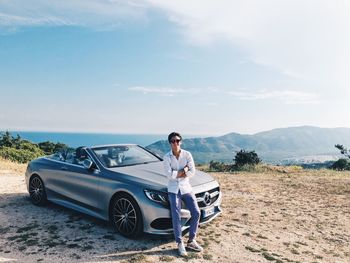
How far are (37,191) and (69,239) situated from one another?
8.96 ft

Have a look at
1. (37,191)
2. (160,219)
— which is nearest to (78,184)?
(37,191)

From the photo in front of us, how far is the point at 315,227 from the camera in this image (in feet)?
25.5

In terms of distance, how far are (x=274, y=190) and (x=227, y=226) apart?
5.44m

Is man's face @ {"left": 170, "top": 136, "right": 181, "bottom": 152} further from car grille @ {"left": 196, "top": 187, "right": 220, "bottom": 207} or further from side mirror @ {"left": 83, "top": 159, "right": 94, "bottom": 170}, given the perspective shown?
side mirror @ {"left": 83, "top": 159, "right": 94, "bottom": 170}

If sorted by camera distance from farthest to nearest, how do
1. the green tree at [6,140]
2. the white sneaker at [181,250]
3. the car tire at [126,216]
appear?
the green tree at [6,140] < the car tire at [126,216] < the white sneaker at [181,250]

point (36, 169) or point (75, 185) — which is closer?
point (75, 185)

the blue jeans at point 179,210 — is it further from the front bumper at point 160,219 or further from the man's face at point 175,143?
the man's face at point 175,143

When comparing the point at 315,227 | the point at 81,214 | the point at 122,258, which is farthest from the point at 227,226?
the point at 81,214

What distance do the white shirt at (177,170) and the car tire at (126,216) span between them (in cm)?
80

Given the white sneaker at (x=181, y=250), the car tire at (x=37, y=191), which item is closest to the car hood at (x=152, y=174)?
the white sneaker at (x=181, y=250)

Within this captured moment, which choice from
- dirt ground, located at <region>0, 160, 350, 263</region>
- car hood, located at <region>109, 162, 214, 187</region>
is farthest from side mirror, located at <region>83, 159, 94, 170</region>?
dirt ground, located at <region>0, 160, 350, 263</region>

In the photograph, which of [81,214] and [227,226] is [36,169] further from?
[227,226]

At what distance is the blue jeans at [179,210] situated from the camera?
563 centimetres

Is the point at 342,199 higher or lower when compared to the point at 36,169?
lower
